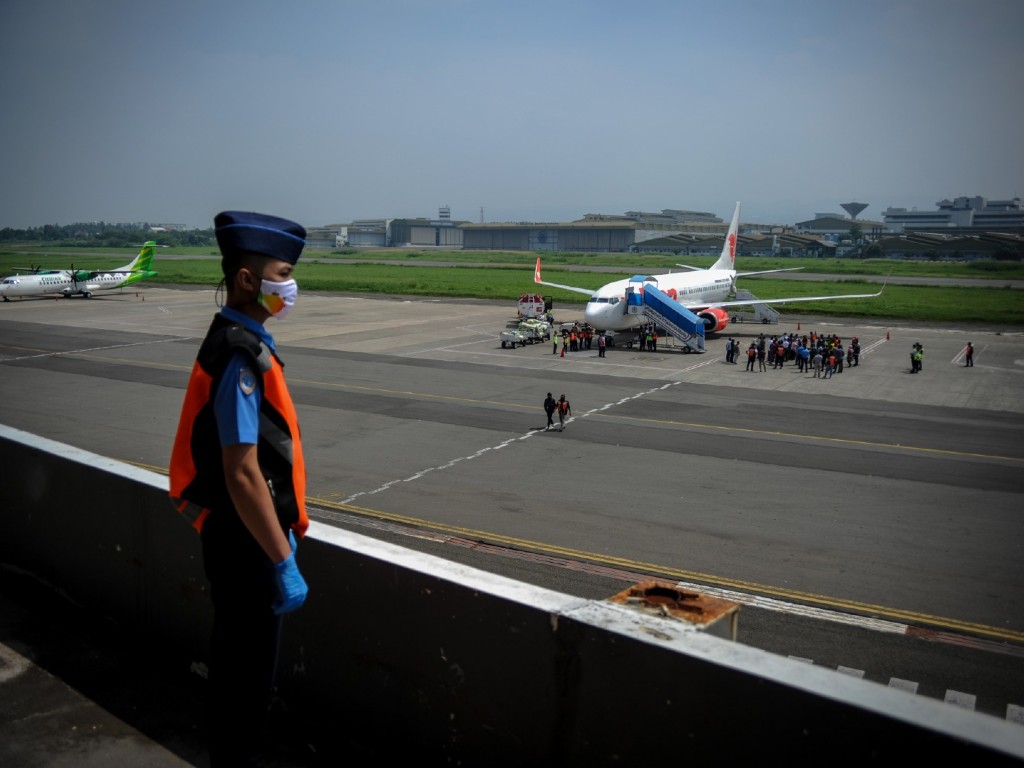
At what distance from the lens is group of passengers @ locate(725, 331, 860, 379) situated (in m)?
44.2

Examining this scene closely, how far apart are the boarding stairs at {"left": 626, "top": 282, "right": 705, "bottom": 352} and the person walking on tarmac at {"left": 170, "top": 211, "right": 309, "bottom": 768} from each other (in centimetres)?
4783

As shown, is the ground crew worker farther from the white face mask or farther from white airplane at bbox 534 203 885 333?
the white face mask

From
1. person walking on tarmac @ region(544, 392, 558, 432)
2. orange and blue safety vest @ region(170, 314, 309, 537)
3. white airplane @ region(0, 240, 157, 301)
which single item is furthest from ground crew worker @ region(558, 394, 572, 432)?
white airplane @ region(0, 240, 157, 301)

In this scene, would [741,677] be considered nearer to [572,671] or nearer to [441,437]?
[572,671]

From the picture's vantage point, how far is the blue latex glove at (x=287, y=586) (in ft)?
14.4

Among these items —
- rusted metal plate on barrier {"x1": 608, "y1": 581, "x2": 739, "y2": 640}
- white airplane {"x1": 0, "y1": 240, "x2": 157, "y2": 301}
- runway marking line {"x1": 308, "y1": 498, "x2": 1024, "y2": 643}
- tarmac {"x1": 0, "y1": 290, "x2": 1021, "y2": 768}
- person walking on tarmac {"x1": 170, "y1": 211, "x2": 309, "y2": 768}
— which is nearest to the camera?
person walking on tarmac {"x1": 170, "y1": 211, "x2": 309, "y2": 768}

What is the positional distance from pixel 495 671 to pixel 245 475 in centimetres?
178

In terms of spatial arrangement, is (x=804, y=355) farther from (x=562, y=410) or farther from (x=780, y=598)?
(x=780, y=598)

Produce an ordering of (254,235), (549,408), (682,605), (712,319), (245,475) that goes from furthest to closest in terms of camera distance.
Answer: (712,319) < (549,408) < (682,605) < (254,235) < (245,475)

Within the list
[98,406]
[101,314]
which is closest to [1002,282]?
[101,314]

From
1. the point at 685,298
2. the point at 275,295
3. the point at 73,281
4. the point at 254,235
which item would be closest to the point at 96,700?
the point at 275,295

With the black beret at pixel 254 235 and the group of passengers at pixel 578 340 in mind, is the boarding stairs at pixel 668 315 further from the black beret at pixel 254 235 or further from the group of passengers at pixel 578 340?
the black beret at pixel 254 235

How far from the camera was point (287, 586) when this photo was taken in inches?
174

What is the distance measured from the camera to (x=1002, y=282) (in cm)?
11244
